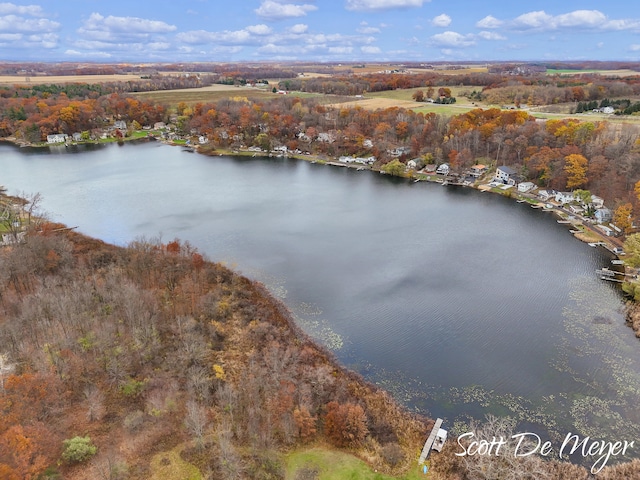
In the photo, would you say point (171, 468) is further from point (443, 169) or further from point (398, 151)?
point (398, 151)

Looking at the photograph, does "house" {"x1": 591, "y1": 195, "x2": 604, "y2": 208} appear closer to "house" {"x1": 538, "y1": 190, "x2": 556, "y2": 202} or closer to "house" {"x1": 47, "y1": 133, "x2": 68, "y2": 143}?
"house" {"x1": 538, "y1": 190, "x2": 556, "y2": 202}

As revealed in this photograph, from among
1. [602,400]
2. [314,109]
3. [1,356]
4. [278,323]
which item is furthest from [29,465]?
[314,109]

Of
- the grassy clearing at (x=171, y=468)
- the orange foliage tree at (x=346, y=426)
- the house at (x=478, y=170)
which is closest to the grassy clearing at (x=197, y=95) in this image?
the house at (x=478, y=170)

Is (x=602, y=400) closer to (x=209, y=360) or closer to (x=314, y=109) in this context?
(x=209, y=360)

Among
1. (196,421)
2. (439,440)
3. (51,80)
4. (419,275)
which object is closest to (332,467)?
(439,440)

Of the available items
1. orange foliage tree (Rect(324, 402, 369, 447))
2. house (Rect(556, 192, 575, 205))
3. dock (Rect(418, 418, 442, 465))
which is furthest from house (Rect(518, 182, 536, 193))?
orange foliage tree (Rect(324, 402, 369, 447))

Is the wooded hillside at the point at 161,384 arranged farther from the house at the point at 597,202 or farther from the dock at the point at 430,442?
the house at the point at 597,202
